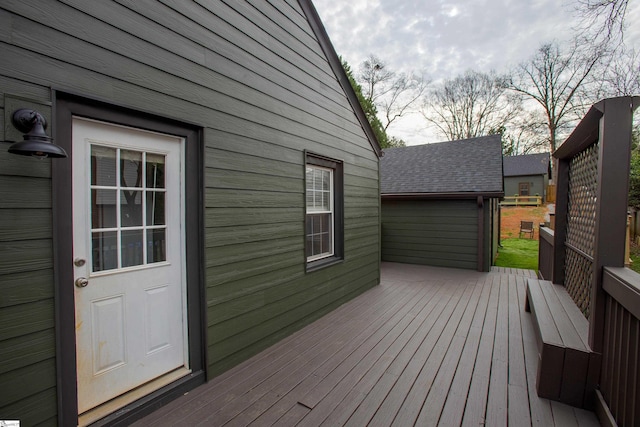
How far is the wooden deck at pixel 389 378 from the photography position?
6.32ft

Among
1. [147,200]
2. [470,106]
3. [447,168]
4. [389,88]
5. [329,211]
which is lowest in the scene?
[329,211]

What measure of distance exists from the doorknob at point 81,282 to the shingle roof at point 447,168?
692 centimetres

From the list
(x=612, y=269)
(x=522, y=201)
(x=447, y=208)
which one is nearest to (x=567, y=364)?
(x=612, y=269)

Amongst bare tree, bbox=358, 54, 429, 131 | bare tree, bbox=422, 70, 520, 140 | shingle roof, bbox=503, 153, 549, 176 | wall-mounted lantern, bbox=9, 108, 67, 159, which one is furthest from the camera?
shingle roof, bbox=503, 153, 549, 176

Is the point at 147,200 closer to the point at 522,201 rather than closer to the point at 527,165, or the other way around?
the point at 522,201

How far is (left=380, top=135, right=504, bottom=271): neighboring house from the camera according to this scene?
6.77 m

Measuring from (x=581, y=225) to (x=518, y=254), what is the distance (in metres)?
7.43

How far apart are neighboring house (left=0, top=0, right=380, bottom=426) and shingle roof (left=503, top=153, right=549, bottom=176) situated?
84.2 feet

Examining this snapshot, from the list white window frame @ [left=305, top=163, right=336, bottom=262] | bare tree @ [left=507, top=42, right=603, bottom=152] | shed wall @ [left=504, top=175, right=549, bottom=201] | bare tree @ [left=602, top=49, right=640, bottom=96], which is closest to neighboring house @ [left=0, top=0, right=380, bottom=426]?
white window frame @ [left=305, top=163, right=336, bottom=262]

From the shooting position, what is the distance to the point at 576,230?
2938 mm

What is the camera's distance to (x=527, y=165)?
23516 millimetres

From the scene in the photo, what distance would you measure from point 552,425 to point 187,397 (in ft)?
8.11

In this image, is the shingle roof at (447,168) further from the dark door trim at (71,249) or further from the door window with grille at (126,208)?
the door window with grille at (126,208)

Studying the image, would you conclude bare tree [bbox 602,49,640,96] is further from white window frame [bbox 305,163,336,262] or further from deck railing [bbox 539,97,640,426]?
white window frame [bbox 305,163,336,262]
